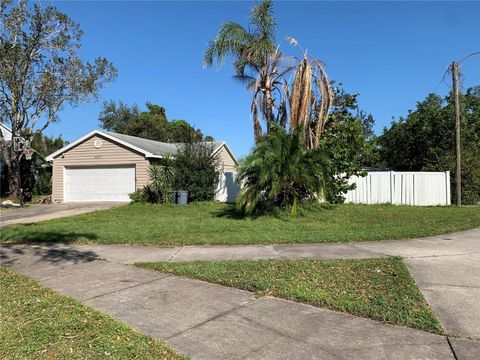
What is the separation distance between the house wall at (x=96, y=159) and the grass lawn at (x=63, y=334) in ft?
53.7

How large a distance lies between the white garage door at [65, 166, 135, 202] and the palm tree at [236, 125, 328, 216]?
35.6 feet

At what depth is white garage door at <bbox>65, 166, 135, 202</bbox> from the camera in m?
21.6

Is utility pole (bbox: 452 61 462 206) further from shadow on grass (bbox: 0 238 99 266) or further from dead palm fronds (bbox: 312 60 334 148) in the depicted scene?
shadow on grass (bbox: 0 238 99 266)

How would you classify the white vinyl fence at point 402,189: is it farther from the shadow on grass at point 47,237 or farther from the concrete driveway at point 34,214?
the shadow on grass at point 47,237

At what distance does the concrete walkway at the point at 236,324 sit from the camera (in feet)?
11.5

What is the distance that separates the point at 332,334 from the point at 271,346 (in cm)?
67

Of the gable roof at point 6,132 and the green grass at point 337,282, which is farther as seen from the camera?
the gable roof at point 6,132

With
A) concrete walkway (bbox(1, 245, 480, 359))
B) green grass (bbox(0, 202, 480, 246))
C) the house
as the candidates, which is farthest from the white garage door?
concrete walkway (bbox(1, 245, 480, 359))

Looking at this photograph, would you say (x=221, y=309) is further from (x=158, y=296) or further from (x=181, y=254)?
(x=181, y=254)

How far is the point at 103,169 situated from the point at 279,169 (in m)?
13.5

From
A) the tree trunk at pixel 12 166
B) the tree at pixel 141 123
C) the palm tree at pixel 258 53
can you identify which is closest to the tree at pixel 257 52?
the palm tree at pixel 258 53

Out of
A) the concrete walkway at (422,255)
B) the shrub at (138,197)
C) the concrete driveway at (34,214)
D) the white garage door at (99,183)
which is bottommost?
the concrete walkway at (422,255)

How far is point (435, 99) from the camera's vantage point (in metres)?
26.7

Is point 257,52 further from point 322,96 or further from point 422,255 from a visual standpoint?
point 422,255
